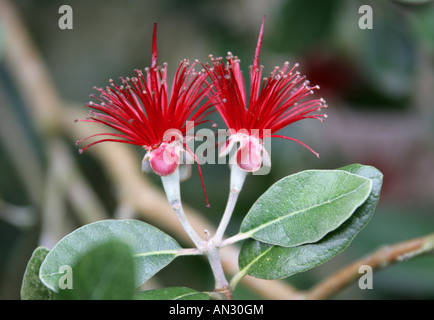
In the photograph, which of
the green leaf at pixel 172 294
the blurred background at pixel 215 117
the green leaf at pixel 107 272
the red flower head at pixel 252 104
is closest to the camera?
the green leaf at pixel 107 272

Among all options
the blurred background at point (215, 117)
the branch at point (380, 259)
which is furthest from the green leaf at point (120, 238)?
the blurred background at point (215, 117)

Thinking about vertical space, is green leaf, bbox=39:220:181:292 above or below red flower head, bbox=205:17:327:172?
below

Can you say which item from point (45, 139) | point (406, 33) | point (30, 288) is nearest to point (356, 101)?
point (406, 33)

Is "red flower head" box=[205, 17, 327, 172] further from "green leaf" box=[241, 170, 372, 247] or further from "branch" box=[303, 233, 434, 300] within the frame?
"branch" box=[303, 233, 434, 300]

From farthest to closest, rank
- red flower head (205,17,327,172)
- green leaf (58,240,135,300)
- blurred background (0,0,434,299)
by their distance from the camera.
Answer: blurred background (0,0,434,299) < red flower head (205,17,327,172) < green leaf (58,240,135,300)

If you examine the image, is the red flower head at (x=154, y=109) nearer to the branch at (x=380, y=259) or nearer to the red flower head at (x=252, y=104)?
the red flower head at (x=252, y=104)

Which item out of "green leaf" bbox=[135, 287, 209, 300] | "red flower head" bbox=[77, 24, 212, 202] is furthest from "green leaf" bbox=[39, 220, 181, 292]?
"red flower head" bbox=[77, 24, 212, 202]
